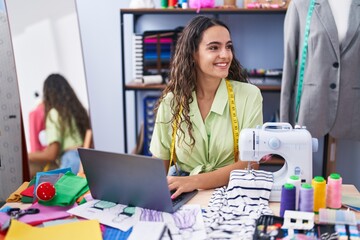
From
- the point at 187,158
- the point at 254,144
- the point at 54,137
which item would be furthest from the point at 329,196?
the point at 54,137

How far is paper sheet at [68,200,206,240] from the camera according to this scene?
1383 millimetres

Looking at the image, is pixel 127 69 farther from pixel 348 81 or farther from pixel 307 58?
pixel 348 81

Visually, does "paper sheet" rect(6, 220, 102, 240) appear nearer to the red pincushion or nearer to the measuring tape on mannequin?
the red pincushion

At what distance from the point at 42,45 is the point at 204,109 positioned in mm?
1501

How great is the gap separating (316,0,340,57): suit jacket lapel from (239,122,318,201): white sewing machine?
1253 mm

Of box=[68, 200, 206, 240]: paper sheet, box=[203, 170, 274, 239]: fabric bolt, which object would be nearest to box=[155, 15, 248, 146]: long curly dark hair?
box=[203, 170, 274, 239]: fabric bolt

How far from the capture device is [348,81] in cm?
275

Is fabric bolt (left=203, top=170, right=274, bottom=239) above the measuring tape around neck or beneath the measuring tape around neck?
beneath

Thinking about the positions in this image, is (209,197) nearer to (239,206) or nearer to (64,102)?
(239,206)

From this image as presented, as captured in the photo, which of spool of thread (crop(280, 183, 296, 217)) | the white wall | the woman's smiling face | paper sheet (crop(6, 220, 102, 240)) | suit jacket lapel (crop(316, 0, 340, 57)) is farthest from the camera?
the white wall

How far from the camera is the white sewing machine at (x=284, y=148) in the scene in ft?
5.23

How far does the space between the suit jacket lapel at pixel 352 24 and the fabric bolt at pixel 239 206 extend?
1.39 metres

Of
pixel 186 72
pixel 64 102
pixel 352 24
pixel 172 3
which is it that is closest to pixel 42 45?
pixel 64 102

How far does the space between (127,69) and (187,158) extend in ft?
5.53
